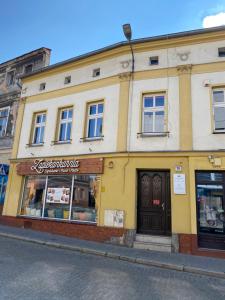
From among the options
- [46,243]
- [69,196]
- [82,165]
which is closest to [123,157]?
[82,165]

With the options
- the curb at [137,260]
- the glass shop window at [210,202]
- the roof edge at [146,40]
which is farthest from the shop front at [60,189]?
the roof edge at [146,40]

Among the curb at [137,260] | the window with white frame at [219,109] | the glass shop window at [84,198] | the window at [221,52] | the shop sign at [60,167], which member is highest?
the window at [221,52]

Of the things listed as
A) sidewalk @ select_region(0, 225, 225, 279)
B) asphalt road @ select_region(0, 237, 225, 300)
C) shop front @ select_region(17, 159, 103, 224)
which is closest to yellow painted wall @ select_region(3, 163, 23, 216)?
shop front @ select_region(17, 159, 103, 224)

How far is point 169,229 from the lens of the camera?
909 cm

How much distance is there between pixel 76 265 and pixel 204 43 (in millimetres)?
9570

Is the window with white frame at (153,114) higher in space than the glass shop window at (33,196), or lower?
higher

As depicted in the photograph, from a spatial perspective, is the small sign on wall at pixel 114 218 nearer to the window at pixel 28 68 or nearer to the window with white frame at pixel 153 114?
the window with white frame at pixel 153 114

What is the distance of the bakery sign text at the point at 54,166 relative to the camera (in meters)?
10.9

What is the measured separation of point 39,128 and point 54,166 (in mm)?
2804

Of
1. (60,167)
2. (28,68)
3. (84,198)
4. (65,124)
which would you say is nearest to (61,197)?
(84,198)

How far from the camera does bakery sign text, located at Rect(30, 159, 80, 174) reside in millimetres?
10894

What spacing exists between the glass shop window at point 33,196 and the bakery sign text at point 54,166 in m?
0.52

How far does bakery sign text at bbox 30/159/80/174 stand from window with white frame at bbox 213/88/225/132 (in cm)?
592

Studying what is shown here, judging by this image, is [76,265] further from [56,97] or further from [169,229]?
[56,97]
